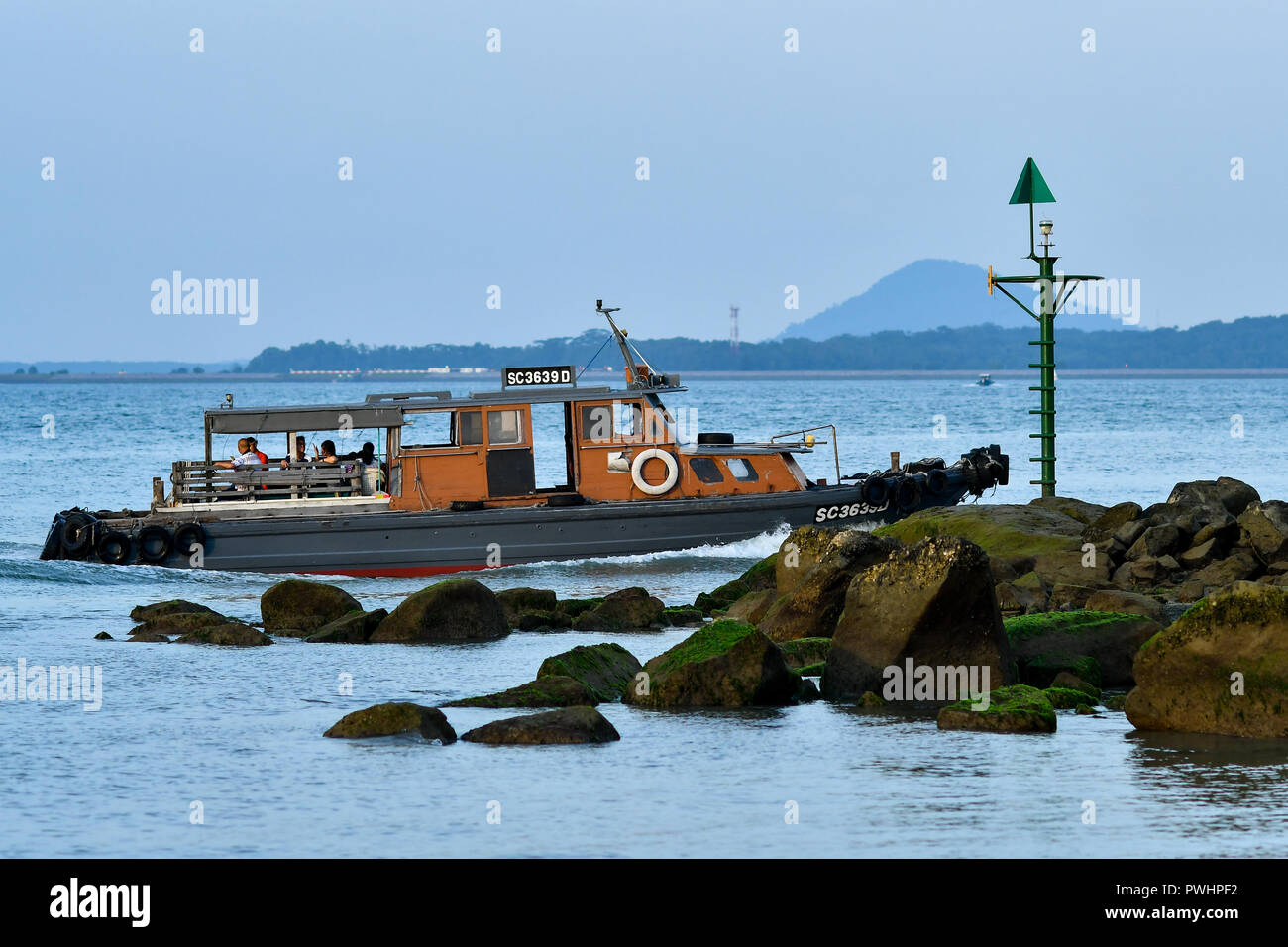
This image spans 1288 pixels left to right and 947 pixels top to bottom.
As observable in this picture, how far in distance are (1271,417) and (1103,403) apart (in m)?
22.5

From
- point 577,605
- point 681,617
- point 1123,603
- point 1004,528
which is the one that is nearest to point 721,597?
point 681,617

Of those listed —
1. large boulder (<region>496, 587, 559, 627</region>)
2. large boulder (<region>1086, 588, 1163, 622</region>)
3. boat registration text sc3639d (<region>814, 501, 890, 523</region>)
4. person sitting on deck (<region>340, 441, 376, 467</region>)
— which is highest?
person sitting on deck (<region>340, 441, 376, 467</region>)

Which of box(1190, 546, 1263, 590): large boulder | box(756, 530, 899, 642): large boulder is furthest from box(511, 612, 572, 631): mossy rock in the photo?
box(1190, 546, 1263, 590): large boulder

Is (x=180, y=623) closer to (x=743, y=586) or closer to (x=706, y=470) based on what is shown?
(x=743, y=586)

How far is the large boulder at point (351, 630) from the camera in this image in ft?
60.7

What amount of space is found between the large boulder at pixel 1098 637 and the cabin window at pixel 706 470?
10248 mm

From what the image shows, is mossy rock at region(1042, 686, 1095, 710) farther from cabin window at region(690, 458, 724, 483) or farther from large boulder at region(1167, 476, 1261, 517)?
cabin window at region(690, 458, 724, 483)

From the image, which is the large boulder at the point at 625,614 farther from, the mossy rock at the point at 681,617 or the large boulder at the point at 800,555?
the large boulder at the point at 800,555

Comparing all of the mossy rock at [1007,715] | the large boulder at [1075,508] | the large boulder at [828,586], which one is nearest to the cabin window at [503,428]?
the large boulder at [1075,508]

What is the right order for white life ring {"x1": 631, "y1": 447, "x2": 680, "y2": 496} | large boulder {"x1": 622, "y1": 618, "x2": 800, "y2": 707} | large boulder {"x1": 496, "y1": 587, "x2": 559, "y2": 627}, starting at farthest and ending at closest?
white life ring {"x1": 631, "y1": 447, "x2": 680, "y2": 496} < large boulder {"x1": 496, "y1": 587, "x2": 559, "y2": 627} < large boulder {"x1": 622, "y1": 618, "x2": 800, "y2": 707}

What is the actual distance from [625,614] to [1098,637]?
19.6 ft

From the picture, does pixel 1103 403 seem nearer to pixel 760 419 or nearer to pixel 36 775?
pixel 760 419

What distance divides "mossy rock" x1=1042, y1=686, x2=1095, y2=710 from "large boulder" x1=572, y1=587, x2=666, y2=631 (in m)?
5.91

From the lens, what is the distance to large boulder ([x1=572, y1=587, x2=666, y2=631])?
19141mm
